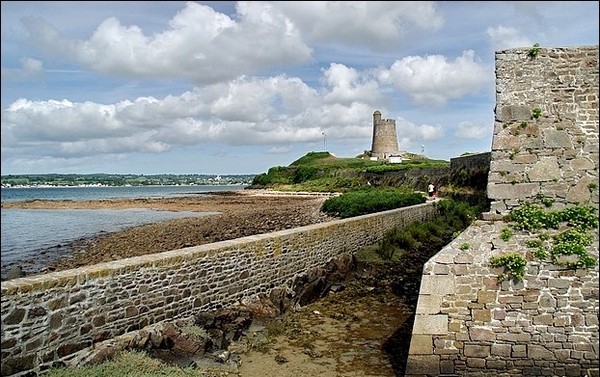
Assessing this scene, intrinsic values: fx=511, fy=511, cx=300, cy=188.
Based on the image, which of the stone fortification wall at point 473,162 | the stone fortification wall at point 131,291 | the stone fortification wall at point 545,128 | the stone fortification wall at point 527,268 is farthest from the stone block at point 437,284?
the stone fortification wall at point 473,162

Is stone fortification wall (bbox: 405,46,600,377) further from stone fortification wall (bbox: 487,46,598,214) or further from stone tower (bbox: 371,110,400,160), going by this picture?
stone tower (bbox: 371,110,400,160)

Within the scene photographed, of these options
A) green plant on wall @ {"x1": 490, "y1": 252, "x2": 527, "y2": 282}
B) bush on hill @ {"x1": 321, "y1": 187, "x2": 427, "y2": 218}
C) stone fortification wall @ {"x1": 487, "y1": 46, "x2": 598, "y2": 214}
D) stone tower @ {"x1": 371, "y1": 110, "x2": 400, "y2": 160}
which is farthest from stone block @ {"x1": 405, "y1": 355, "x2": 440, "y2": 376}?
stone tower @ {"x1": 371, "y1": 110, "x2": 400, "y2": 160}

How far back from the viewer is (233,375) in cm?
747

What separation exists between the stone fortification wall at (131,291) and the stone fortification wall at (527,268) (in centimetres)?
395

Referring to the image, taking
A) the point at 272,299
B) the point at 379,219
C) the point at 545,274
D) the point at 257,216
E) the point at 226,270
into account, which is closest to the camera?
the point at 545,274

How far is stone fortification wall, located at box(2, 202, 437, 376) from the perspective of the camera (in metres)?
6.28

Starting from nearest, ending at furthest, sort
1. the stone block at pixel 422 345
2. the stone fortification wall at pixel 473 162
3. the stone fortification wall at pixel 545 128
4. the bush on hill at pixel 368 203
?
the stone block at pixel 422 345, the stone fortification wall at pixel 545 128, the bush on hill at pixel 368 203, the stone fortification wall at pixel 473 162

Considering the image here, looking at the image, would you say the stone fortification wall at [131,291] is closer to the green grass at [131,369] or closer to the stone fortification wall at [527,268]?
the green grass at [131,369]

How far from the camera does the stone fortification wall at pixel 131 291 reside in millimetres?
6281

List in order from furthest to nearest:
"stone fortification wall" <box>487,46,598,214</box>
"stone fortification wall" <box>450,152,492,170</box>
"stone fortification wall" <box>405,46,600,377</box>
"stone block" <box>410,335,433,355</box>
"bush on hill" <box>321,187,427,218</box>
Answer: "stone fortification wall" <box>450,152,492,170</box>, "bush on hill" <box>321,187,427,218</box>, "stone fortification wall" <box>487,46,598,214</box>, "stone block" <box>410,335,433,355</box>, "stone fortification wall" <box>405,46,600,377</box>

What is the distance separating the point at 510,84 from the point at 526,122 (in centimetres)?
63

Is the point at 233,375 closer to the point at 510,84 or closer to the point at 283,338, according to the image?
the point at 283,338

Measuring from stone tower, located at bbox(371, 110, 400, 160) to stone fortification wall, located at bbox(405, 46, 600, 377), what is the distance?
223 feet

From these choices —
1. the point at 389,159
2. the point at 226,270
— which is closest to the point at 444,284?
the point at 226,270
